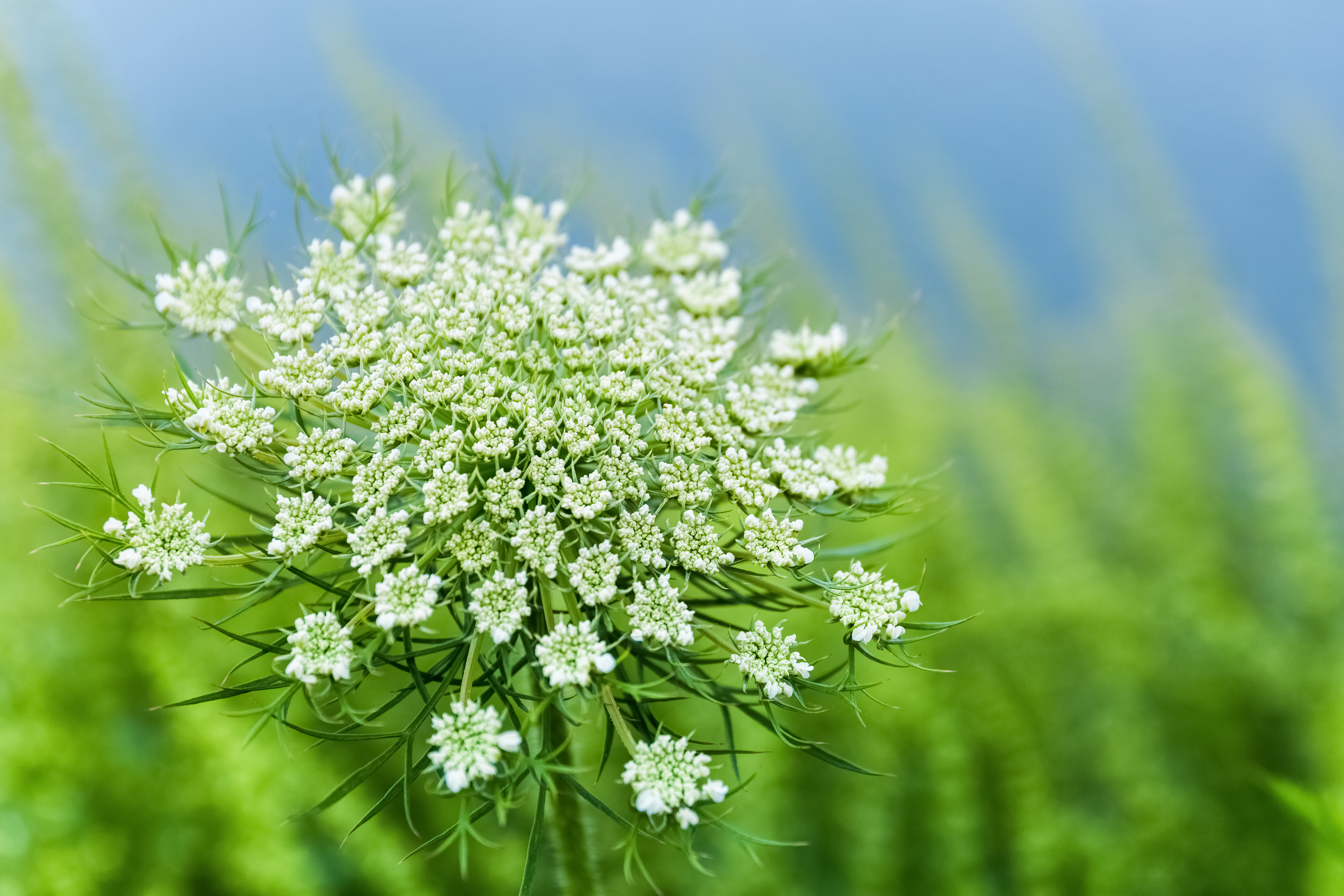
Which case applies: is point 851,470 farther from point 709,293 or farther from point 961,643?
point 961,643

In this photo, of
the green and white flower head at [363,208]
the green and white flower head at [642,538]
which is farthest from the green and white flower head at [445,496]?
the green and white flower head at [363,208]

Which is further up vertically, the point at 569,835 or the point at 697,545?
the point at 697,545

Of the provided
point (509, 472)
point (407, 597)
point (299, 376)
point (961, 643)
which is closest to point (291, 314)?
point (299, 376)

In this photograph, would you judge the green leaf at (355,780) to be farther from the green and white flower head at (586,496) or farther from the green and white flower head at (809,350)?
the green and white flower head at (809,350)

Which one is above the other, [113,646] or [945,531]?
[945,531]

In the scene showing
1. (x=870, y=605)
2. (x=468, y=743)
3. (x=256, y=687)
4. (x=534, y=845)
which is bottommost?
(x=534, y=845)

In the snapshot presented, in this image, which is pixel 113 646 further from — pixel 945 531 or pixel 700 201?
pixel 945 531

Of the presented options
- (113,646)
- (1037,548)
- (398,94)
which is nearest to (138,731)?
(113,646)
